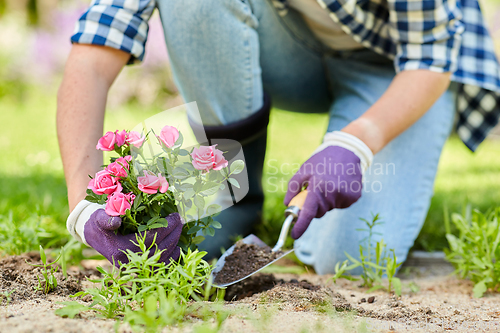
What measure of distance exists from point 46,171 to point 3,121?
2.09m

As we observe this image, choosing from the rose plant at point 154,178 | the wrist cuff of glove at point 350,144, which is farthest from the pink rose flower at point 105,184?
the wrist cuff of glove at point 350,144

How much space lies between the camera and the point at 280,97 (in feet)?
5.78

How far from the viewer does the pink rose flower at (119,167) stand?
79 centimetres

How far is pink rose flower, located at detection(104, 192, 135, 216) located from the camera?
764 mm

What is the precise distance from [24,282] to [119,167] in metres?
0.40

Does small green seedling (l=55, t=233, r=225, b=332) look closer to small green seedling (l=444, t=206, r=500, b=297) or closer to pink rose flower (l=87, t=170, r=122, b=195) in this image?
pink rose flower (l=87, t=170, r=122, b=195)

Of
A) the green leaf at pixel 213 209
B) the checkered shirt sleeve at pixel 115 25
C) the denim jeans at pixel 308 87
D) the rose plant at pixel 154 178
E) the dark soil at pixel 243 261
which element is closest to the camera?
the rose plant at pixel 154 178

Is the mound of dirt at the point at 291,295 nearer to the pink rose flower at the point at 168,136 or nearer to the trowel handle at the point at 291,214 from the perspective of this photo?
the trowel handle at the point at 291,214

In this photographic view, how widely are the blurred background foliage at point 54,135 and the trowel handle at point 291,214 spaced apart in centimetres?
55

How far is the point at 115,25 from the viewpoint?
1139 mm

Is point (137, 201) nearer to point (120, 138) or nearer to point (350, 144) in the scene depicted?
point (120, 138)

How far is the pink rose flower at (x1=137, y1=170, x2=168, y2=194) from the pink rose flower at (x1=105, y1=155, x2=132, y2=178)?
0.04 meters

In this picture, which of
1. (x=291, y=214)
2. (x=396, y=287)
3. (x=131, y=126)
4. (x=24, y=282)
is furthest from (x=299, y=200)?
(x=131, y=126)

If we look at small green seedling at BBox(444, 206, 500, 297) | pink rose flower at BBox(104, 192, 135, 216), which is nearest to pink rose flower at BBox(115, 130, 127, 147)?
pink rose flower at BBox(104, 192, 135, 216)
